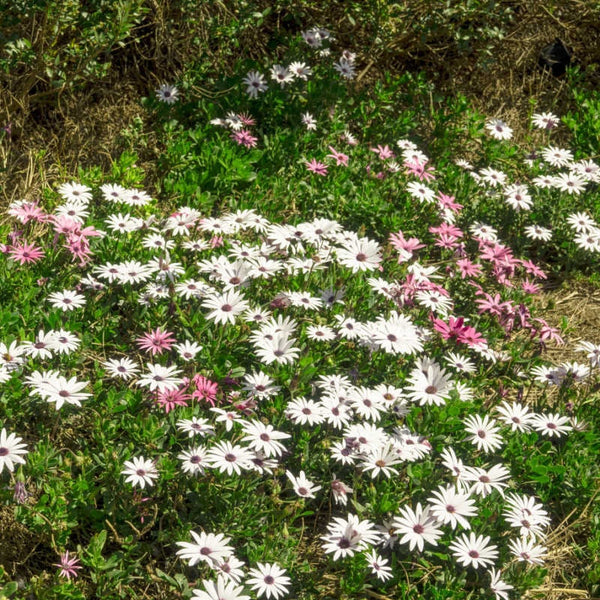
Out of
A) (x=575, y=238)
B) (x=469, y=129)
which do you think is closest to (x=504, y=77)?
(x=469, y=129)

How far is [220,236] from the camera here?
439 centimetres

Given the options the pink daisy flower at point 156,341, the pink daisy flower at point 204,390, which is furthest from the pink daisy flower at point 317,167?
the pink daisy flower at point 204,390

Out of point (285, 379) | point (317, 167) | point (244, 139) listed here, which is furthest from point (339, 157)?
point (285, 379)

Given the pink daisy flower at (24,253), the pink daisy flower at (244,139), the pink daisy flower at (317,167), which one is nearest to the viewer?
the pink daisy flower at (24,253)

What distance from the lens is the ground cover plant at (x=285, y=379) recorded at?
3082mm

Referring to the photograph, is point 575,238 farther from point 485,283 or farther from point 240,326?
point 240,326

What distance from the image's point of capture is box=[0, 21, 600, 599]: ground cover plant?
3082mm

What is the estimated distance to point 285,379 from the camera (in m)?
3.59

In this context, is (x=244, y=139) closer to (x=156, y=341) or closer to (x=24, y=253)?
(x=24, y=253)

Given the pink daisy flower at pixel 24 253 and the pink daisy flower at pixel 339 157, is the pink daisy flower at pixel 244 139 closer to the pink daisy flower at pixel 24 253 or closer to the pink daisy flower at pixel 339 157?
the pink daisy flower at pixel 339 157

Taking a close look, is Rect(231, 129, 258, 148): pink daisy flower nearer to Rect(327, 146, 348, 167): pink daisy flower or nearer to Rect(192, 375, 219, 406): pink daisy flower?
Rect(327, 146, 348, 167): pink daisy flower

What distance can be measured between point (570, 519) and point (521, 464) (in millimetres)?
326

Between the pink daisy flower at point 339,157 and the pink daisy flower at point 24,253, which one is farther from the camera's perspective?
the pink daisy flower at point 339,157

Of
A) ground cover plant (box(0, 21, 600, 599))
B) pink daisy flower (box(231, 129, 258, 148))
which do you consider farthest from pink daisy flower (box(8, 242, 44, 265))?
pink daisy flower (box(231, 129, 258, 148))
